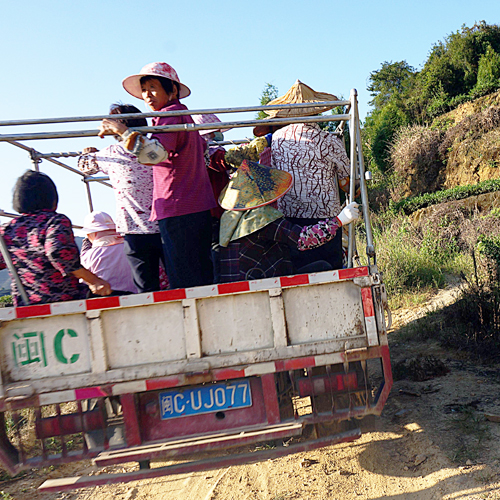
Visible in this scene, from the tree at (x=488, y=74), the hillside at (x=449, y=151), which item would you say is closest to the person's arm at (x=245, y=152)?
the hillside at (x=449, y=151)

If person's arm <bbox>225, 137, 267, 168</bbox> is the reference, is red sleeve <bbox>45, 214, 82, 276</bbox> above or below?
below

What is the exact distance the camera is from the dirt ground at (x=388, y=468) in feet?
8.88

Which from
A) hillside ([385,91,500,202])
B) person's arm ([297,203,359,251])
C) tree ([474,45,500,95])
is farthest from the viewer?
tree ([474,45,500,95])

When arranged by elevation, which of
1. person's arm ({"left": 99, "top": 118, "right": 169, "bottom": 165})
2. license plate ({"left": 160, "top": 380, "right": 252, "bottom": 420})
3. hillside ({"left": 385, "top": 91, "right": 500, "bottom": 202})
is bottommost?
license plate ({"left": 160, "top": 380, "right": 252, "bottom": 420})

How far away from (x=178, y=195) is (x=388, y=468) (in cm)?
224

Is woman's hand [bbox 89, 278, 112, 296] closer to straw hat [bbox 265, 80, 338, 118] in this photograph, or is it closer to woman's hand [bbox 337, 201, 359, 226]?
woman's hand [bbox 337, 201, 359, 226]

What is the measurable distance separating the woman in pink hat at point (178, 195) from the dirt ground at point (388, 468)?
1.41 metres

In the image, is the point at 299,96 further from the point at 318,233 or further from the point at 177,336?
the point at 177,336

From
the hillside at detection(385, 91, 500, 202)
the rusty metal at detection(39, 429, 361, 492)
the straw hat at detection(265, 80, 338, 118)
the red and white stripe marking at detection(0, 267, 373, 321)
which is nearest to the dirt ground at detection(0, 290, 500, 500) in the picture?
the rusty metal at detection(39, 429, 361, 492)

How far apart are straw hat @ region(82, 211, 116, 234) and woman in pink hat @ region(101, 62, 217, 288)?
88cm

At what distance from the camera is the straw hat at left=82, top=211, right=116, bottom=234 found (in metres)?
3.62

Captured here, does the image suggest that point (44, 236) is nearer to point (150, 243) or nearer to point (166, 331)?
point (150, 243)

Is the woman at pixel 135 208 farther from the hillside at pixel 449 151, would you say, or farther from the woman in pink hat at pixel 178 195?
the hillside at pixel 449 151

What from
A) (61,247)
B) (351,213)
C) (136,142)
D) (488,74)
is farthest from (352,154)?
(488,74)
